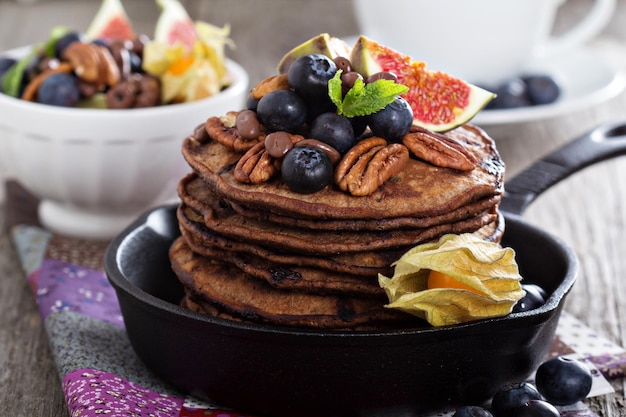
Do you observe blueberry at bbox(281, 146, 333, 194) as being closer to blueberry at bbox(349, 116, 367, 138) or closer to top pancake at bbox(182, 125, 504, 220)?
top pancake at bbox(182, 125, 504, 220)

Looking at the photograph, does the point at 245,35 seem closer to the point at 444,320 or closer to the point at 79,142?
the point at 79,142

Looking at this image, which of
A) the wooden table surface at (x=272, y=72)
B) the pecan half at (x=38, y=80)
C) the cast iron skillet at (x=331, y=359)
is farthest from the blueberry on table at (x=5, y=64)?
the cast iron skillet at (x=331, y=359)

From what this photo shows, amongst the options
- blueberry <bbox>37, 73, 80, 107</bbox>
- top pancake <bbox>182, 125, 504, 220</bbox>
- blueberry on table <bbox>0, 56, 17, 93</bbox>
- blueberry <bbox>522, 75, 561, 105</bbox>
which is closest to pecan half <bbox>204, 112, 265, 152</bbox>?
top pancake <bbox>182, 125, 504, 220</bbox>

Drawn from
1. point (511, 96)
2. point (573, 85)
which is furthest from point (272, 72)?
point (573, 85)

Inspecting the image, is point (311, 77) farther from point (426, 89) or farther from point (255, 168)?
point (426, 89)

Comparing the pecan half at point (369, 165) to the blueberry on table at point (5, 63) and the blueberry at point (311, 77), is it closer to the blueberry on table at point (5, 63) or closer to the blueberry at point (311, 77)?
the blueberry at point (311, 77)
